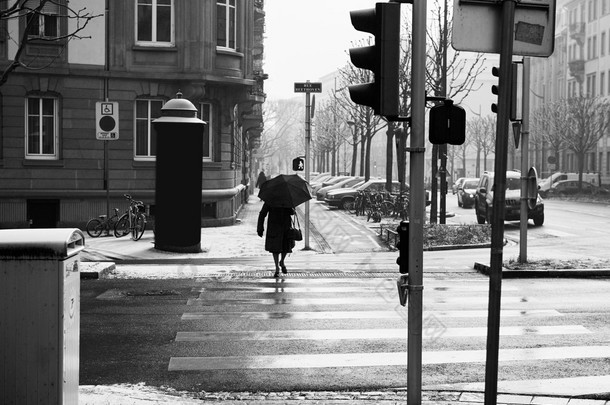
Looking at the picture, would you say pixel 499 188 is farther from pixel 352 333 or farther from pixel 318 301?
pixel 318 301

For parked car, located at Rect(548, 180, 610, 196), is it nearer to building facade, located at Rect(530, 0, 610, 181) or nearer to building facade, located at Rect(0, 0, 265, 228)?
building facade, located at Rect(530, 0, 610, 181)

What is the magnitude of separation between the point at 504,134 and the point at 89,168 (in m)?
23.7

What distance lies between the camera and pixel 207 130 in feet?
99.3

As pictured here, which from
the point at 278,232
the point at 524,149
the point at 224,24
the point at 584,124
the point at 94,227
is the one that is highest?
the point at 224,24

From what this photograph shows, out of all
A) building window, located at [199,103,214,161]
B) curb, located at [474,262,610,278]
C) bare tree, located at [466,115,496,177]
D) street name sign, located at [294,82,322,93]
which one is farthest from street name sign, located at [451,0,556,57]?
bare tree, located at [466,115,496,177]

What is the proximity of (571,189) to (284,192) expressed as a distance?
50923 mm

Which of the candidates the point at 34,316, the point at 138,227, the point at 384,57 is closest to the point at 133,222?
the point at 138,227

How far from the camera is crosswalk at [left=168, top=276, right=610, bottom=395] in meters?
8.91

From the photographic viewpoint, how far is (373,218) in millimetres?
34656

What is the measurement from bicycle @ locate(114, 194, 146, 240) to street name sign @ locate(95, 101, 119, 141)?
9.23 feet

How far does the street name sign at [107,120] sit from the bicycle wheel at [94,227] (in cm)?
386

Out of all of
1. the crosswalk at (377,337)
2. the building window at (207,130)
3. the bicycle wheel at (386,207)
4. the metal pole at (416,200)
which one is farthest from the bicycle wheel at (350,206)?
the metal pole at (416,200)

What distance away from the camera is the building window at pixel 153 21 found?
2903 centimetres

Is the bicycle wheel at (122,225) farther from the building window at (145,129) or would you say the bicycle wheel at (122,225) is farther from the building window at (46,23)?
the building window at (46,23)
